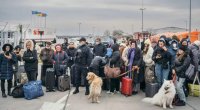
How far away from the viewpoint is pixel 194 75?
1036 cm

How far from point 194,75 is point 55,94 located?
15.8 feet

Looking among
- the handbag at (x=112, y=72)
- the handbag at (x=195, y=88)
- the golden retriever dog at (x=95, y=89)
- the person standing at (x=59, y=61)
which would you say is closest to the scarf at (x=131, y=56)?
the handbag at (x=112, y=72)

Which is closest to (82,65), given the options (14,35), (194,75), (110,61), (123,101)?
(110,61)

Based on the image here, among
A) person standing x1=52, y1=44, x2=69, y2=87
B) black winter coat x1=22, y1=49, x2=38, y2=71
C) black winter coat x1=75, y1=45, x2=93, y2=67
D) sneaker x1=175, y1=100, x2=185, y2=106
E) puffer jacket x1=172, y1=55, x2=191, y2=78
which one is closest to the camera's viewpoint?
puffer jacket x1=172, y1=55, x2=191, y2=78

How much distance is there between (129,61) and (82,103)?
2.37 m

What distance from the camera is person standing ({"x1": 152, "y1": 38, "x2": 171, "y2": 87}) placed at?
383 inches

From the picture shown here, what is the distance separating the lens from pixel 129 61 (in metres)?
10.9

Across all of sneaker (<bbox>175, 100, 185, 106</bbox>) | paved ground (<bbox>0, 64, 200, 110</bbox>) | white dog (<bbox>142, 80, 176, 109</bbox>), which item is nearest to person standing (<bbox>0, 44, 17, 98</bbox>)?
paved ground (<bbox>0, 64, 200, 110</bbox>)

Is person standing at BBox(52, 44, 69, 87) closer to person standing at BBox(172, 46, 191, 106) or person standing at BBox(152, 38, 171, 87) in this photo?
person standing at BBox(152, 38, 171, 87)

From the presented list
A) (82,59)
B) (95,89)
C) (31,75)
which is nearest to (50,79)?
(31,75)

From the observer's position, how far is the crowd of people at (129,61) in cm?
946

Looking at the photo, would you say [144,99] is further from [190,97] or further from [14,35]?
[14,35]

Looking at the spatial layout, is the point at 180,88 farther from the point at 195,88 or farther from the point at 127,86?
the point at 127,86

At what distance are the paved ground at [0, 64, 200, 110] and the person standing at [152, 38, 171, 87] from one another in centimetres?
106
